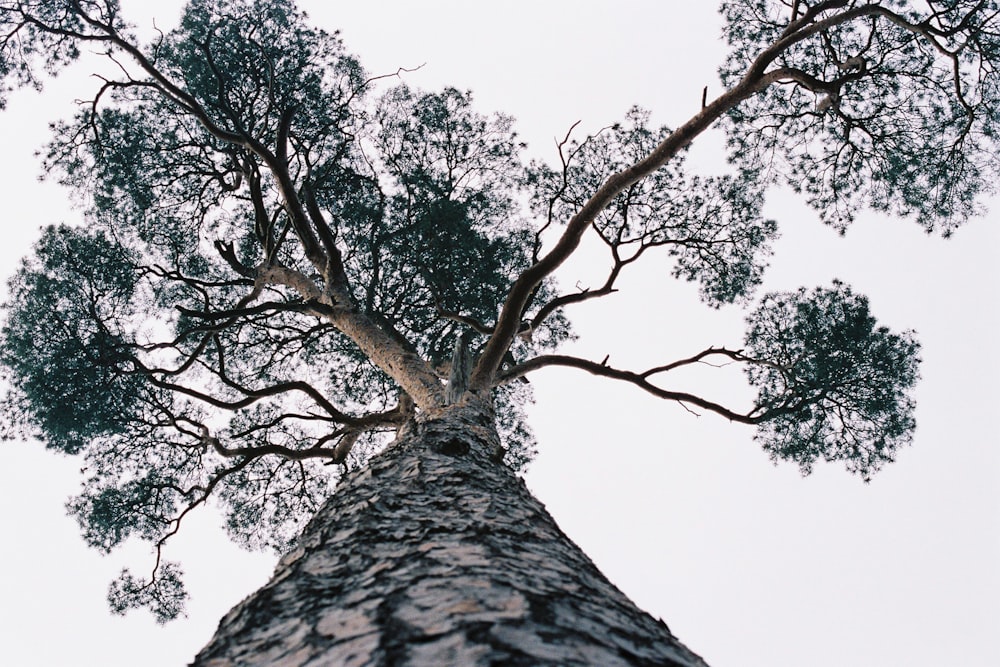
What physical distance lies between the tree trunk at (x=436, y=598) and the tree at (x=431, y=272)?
357 cm

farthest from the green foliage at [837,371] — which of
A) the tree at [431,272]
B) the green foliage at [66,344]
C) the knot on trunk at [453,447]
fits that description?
the green foliage at [66,344]

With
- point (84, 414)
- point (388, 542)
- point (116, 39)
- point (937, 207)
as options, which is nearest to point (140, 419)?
point (84, 414)

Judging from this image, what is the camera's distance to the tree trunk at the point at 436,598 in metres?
1.05

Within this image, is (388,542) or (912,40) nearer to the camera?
(388,542)

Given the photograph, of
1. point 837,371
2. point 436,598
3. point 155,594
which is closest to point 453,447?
point 436,598

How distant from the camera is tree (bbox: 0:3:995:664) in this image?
6832 mm

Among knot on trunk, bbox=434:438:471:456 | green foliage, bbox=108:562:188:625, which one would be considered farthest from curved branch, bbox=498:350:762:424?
green foliage, bbox=108:562:188:625

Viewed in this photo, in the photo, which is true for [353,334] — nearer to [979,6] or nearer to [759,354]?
[759,354]

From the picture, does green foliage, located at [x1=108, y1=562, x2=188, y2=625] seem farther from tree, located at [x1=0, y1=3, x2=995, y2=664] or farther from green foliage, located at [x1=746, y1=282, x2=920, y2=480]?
green foliage, located at [x1=746, y1=282, x2=920, y2=480]

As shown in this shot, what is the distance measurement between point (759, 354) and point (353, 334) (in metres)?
4.43

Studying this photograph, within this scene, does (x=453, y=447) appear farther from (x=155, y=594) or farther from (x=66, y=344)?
(x=155, y=594)

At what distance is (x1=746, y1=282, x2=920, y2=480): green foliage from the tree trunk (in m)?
5.45

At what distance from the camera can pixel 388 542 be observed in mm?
1764

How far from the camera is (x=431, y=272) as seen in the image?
7875mm
